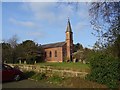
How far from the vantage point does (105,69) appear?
49.2 feet

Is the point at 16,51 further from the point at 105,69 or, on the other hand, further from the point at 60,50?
the point at 105,69

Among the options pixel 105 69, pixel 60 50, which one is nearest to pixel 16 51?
pixel 60 50

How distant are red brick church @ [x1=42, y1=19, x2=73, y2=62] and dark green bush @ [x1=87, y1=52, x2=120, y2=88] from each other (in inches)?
2572

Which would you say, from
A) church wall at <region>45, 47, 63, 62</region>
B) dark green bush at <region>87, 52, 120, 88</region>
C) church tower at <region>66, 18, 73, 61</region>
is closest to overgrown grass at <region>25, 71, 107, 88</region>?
dark green bush at <region>87, 52, 120, 88</region>

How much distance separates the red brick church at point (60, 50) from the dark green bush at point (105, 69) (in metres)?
65.3

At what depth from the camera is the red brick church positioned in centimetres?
8375

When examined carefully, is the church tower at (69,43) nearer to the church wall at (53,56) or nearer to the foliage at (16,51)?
the church wall at (53,56)

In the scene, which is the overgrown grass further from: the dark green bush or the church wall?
the church wall

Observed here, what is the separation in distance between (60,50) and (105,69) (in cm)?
6962

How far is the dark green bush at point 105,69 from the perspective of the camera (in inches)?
567

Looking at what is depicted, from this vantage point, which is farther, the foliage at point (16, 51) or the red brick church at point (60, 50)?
the red brick church at point (60, 50)

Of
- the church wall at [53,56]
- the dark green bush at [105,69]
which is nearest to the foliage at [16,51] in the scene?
the church wall at [53,56]

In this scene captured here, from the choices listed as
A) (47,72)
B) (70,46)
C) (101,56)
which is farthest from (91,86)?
(70,46)

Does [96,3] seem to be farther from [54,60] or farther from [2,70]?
[54,60]
